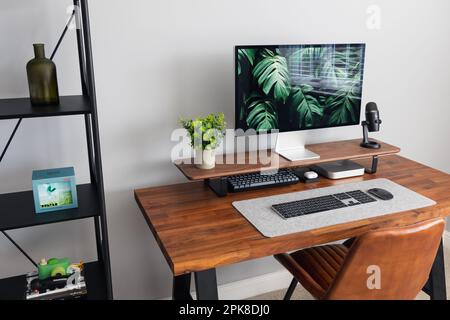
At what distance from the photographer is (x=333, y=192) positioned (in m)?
1.77

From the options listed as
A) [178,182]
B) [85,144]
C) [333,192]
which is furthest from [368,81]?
[85,144]

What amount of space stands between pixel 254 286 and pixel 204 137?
105cm

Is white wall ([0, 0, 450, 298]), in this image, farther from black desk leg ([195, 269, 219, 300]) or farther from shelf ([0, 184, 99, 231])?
black desk leg ([195, 269, 219, 300])

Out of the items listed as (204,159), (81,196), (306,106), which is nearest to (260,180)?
(204,159)

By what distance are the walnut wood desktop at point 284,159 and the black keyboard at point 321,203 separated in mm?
218

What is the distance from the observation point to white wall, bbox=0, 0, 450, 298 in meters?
1.68

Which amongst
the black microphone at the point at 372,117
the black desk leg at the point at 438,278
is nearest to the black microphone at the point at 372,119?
the black microphone at the point at 372,117

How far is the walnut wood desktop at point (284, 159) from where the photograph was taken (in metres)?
1.73

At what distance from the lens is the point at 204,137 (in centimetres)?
170

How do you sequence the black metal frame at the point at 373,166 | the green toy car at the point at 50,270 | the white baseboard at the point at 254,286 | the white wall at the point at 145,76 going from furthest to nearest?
1. the white baseboard at the point at 254,286
2. the black metal frame at the point at 373,166
3. the white wall at the point at 145,76
4. the green toy car at the point at 50,270

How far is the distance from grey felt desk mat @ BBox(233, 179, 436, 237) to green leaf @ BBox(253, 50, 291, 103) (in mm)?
437

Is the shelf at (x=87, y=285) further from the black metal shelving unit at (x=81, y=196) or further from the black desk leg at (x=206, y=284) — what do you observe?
the black desk leg at (x=206, y=284)

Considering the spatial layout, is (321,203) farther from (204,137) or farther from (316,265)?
(204,137)
